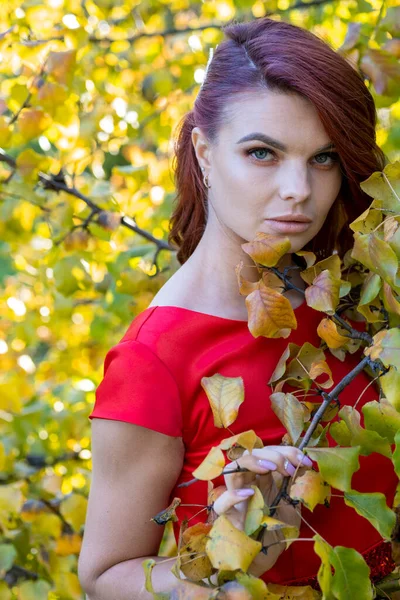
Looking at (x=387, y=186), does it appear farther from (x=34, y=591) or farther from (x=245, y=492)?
(x=34, y=591)

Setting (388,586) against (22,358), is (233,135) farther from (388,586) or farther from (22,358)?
(22,358)

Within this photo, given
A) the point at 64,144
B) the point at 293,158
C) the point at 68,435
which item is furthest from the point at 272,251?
the point at 68,435

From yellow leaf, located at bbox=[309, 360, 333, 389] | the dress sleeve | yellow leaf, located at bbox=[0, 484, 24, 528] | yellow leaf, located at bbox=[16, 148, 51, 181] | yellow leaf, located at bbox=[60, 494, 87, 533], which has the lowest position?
yellow leaf, located at bbox=[60, 494, 87, 533]

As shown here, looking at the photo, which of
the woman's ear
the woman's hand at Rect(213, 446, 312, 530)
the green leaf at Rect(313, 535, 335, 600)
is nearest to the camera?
the green leaf at Rect(313, 535, 335, 600)

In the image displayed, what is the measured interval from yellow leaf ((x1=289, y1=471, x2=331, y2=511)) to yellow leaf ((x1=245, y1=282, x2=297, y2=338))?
0.23 metres

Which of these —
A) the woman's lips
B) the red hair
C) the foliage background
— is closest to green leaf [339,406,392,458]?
the woman's lips

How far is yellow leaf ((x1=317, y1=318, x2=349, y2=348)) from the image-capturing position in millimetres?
1116

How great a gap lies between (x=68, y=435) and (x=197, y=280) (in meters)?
0.84

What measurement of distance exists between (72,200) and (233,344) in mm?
690

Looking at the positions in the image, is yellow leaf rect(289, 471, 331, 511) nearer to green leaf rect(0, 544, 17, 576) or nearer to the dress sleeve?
the dress sleeve

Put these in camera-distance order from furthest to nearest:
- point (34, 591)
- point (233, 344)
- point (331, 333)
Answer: point (34, 591) < point (233, 344) < point (331, 333)

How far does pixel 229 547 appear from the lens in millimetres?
782

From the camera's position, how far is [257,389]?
1.21 metres

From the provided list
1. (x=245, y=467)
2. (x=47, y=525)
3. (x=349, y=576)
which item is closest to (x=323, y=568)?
(x=349, y=576)
